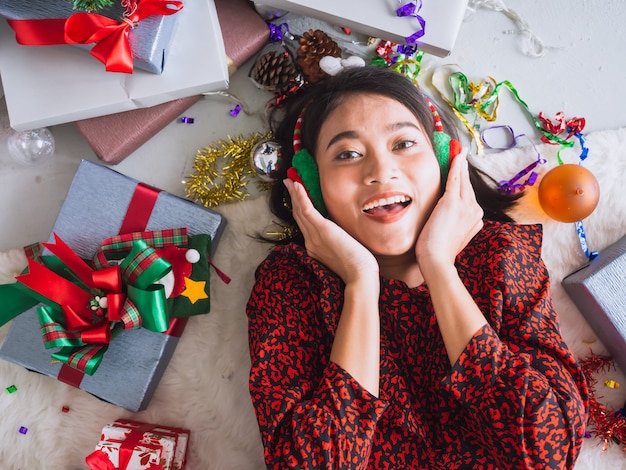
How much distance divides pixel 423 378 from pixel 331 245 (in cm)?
41

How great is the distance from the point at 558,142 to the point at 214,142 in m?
1.09

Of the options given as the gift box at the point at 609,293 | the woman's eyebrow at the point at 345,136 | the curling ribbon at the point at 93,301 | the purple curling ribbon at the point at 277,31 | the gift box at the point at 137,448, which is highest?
the purple curling ribbon at the point at 277,31

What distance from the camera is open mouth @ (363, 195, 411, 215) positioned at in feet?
4.48

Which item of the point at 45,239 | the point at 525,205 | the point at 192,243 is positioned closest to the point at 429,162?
the point at 525,205

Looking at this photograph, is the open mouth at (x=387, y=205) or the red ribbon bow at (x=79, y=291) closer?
the open mouth at (x=387, y=205)

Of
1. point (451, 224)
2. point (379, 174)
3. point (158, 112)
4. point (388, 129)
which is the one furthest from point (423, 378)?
point (158, 112)

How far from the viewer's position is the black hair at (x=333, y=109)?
153cm

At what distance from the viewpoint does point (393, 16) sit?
163 cm

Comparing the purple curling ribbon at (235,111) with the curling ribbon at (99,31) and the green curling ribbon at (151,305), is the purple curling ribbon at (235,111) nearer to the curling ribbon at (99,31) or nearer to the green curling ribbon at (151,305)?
the curling ribbon at (99,31)

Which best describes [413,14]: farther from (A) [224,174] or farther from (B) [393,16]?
(A) [224,174]

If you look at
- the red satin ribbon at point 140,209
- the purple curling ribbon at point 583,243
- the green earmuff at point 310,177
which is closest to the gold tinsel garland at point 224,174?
the red satin ribbon at point 140,209

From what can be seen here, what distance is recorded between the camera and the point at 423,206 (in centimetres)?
142

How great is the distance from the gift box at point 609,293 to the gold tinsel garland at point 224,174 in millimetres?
978

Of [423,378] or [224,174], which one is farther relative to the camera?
[224,174]
